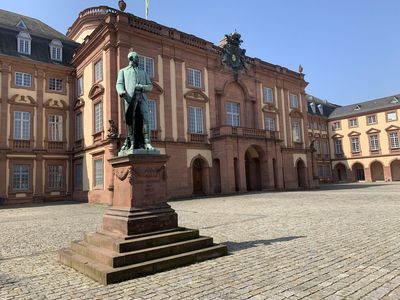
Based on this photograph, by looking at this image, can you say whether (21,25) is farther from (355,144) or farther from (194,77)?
(355,144)

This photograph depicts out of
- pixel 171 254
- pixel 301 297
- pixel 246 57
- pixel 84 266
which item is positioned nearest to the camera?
pixel 301 297

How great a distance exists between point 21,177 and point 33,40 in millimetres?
11348

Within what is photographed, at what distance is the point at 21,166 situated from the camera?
81.0 ft

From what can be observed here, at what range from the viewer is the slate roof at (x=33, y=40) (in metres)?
25.7

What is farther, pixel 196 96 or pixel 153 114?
pixel 196 96

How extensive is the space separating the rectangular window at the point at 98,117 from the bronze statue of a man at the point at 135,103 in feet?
53.7

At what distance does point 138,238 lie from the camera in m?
5.94

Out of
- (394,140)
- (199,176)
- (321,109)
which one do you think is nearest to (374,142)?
(394,140)

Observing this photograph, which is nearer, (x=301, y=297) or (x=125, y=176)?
(x=301, y=297)

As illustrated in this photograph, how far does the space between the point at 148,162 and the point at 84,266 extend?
2259 millimetres

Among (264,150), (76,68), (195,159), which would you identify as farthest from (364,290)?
(76,68)

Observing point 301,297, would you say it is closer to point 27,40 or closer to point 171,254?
point 171,254

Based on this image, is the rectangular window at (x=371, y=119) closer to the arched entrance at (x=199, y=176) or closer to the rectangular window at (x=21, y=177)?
the arched entrance at (x=199, y=176)

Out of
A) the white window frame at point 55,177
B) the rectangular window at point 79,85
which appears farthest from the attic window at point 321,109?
the white window frame at point 55,177
